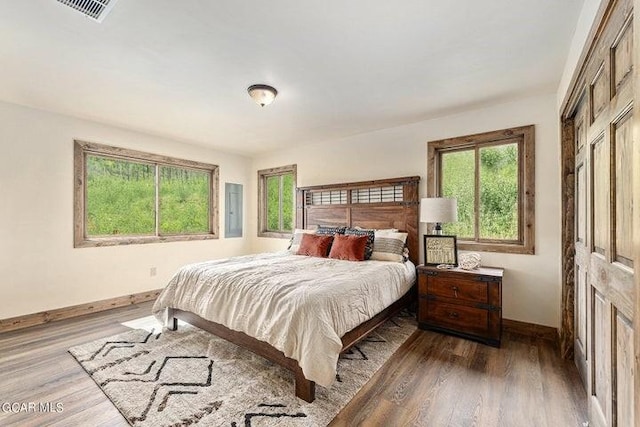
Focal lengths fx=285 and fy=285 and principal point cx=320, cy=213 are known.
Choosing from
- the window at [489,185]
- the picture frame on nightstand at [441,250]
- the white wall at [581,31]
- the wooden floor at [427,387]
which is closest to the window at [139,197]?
the wooden floor at [427,387]

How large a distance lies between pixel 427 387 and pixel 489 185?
2369mm

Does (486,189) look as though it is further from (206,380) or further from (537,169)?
(206,380)

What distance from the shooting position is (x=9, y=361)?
7.93 feet

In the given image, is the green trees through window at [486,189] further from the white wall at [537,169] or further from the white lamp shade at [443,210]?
the white lamp shade at [443,210]

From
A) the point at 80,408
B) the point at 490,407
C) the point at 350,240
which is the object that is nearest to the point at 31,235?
the point at 80,408

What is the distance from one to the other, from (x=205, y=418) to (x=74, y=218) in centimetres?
326

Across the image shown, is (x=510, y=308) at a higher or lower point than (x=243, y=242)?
lower

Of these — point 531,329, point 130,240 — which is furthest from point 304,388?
point 130,240

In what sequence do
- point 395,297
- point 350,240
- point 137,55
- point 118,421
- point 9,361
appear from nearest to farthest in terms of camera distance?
point 118,421 → point 137,55 → point 9,361 → point 395,297 → point 350,240

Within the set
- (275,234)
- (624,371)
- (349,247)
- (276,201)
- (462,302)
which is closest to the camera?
(624,371)

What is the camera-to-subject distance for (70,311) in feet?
11.5

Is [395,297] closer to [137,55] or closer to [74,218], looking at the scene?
[137,55]

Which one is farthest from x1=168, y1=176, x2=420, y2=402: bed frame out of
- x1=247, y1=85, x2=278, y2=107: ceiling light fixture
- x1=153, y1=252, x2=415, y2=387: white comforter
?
x1=247, y1=85, x2=278, y2=107: ceiling light fixture

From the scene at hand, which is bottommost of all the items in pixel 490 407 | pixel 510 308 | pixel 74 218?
pixel 490 407
